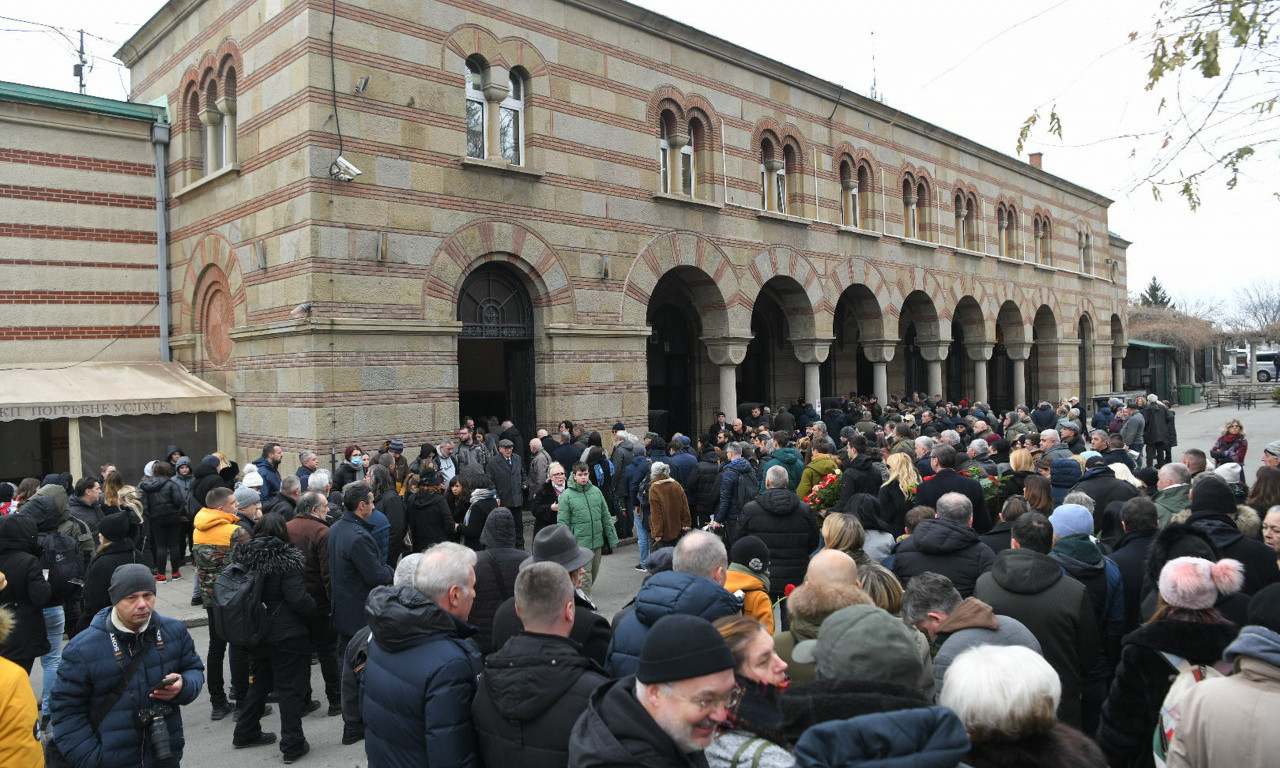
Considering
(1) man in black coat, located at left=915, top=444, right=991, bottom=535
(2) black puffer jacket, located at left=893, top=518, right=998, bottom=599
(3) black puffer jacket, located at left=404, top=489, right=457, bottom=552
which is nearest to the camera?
(2) black puffer jacket, located at left=893, top=518, right=998, bottom=599

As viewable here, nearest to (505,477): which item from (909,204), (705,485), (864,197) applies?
(705,485)

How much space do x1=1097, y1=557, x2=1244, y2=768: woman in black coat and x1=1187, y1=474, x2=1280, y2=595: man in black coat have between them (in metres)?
1.54

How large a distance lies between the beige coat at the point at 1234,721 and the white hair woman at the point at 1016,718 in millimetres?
702

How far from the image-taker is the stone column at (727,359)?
54.6ft

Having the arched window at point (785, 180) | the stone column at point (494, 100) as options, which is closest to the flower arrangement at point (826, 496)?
the stone column at point (494, 100)

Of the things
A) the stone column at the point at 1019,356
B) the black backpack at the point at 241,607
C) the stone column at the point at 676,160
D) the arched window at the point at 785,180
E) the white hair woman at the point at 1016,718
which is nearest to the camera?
the white hair woman at the point at 1016,718

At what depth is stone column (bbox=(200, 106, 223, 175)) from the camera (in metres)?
13.6

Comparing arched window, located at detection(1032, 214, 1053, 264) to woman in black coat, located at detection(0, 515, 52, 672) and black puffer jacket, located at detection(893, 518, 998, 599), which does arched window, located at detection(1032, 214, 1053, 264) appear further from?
woman in black coat, located at detection(0, 515, 52, 672)

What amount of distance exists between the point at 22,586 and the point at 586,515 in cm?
443

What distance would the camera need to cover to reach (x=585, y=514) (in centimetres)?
801

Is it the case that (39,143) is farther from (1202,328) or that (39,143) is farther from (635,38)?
(1202,328)

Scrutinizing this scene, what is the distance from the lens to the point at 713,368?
19.2 metres

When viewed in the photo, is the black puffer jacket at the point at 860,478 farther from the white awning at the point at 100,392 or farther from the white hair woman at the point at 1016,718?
the white awning at the point at 100,392

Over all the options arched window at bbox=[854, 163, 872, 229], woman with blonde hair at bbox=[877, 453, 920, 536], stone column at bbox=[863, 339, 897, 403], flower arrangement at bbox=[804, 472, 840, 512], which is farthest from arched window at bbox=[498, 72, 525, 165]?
stone column at bbox=[863, 339, 897, 403]
